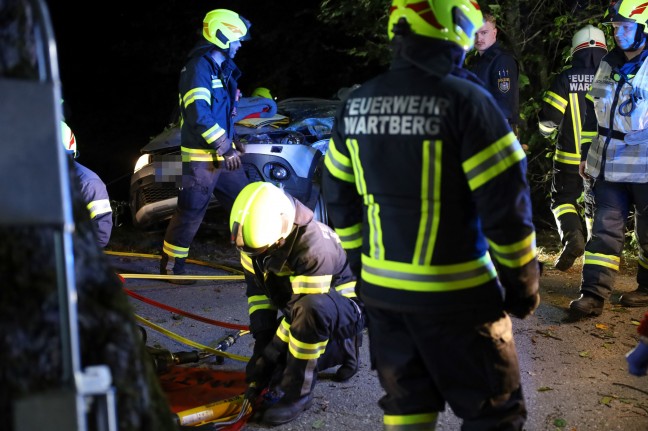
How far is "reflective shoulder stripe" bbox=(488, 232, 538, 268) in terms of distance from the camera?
109 inches

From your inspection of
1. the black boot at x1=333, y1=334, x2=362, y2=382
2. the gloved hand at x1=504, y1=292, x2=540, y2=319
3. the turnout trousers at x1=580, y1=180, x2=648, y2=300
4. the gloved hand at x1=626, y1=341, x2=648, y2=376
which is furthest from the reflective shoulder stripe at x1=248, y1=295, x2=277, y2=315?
the turnout trousers at x1=580, y1=180, x2=648, y2=300

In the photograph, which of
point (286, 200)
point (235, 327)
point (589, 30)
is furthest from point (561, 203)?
point (286, 200)

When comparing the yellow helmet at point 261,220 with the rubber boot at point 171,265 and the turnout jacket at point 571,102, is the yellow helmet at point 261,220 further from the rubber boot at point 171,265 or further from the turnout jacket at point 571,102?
the turnout jacket at point 571,102

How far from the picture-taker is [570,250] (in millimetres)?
6934

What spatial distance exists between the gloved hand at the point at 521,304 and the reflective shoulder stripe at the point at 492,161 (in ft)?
1.61

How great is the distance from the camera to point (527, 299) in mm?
2893

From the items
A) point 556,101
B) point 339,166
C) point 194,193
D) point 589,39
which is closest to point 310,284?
point 339,166

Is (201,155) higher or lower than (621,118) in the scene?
lower

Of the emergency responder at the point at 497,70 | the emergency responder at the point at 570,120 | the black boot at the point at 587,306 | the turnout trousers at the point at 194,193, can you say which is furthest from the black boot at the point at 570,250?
the turnout trousers at the point at 194,193

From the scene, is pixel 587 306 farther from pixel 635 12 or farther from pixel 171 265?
pixel 171 265

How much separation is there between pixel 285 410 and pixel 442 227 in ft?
5.60

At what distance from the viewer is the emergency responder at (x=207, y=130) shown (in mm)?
6824

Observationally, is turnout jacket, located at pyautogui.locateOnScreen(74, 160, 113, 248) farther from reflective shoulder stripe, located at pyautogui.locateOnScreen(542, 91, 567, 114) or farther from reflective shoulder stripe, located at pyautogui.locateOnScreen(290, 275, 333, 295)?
reflective shoulder stripe, located at pyautogui.locateOnScreen(542, 91, 567, 114)

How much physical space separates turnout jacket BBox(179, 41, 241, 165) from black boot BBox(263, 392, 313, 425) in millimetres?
3256
